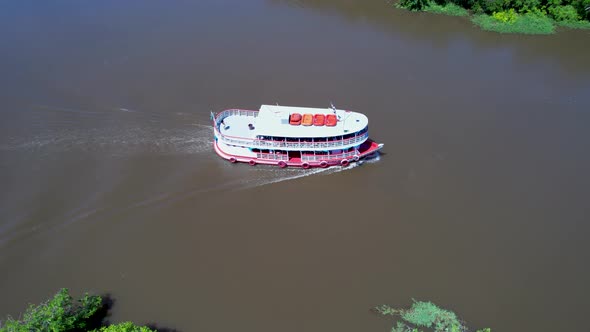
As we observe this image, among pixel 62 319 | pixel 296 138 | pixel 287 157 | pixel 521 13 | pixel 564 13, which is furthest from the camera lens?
pixel 521 13

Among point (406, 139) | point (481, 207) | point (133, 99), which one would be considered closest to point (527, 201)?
point (481, 207)

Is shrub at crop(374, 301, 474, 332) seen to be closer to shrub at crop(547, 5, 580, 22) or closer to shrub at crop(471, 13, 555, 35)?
shrub at crop(471, 13, 555, 35)

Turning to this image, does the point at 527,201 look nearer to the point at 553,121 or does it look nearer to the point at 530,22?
the point at 553,121

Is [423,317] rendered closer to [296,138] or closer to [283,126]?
[296,138]

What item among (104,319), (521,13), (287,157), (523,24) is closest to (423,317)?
(287,157)

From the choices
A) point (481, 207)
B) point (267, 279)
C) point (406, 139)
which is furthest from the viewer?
point (406, 139)

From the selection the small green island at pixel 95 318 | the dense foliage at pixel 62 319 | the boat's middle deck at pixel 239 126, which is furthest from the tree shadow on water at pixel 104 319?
the boat's middle deck at pixel 239 126
